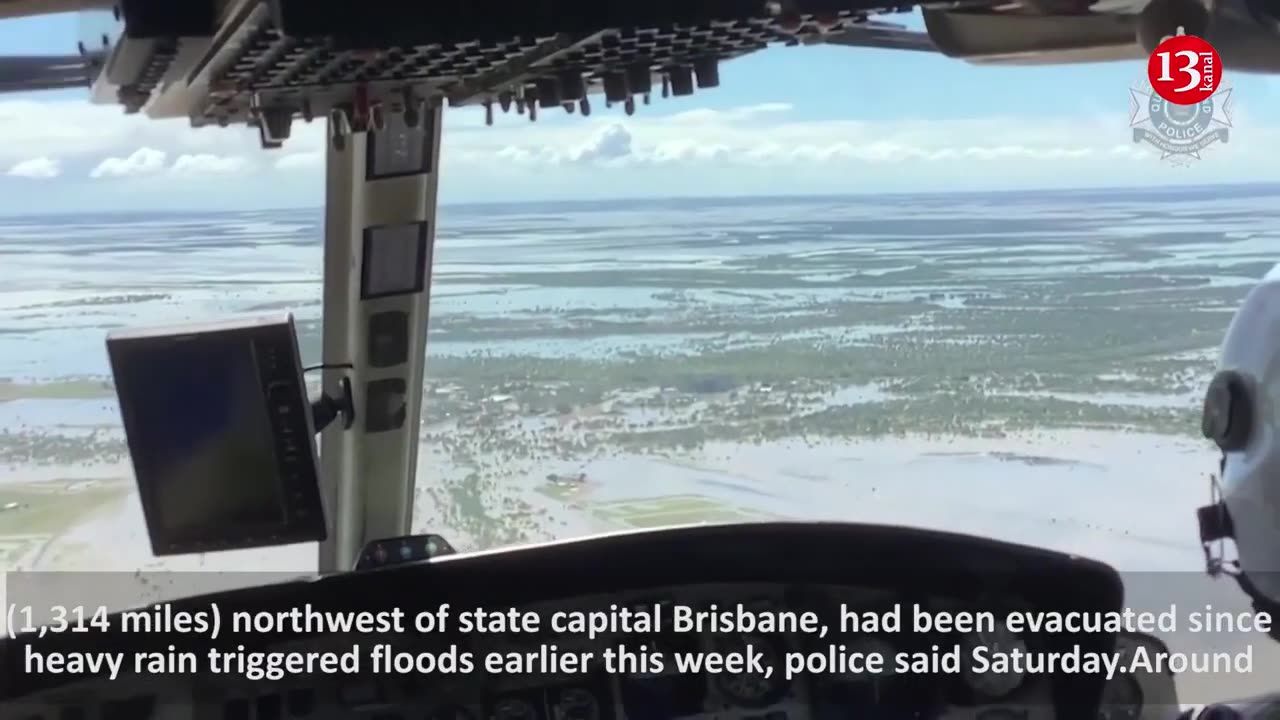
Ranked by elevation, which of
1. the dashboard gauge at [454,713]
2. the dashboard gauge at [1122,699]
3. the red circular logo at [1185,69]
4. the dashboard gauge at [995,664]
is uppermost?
the red circular logo at [1185,69]

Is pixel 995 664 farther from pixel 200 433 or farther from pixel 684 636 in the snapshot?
pixel 200 433

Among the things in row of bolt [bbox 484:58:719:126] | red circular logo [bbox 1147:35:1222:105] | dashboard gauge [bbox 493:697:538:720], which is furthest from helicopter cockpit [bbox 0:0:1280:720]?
row of bolt [bbox 484:58:719:126]

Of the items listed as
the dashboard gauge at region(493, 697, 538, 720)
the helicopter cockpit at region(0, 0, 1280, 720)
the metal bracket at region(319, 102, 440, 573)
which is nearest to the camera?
the helicopter cockpit at region(0, 0, 1280, 720)

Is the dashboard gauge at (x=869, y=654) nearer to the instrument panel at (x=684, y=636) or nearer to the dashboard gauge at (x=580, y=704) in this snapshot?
the instrument panel at (x=684, y=636)

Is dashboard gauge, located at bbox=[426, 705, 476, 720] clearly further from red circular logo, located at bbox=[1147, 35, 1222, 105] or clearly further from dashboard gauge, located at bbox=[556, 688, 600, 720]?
red circular logo, located at bbox=[1147, 35, 1222, 105]

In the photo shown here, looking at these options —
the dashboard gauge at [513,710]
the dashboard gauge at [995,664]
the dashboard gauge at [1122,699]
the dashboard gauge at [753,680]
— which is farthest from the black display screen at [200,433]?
the dashboard gauge at [1122,699]
